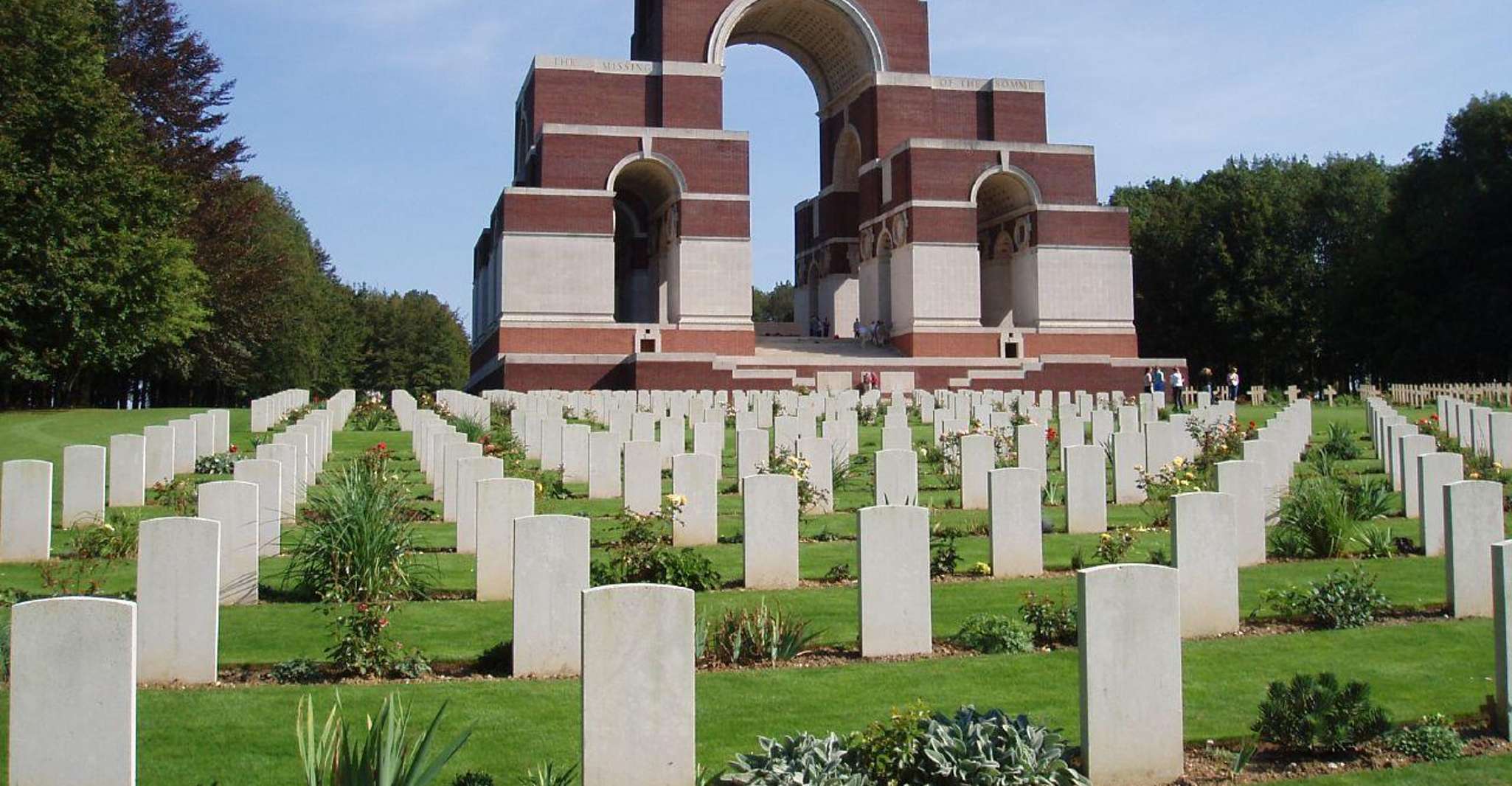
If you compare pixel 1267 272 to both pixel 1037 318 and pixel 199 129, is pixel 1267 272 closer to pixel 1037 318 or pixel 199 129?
pixel 1037 318

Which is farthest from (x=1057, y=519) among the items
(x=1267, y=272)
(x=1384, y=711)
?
(x=1267, y=272)

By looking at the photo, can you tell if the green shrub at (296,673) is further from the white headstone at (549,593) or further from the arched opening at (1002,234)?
the arched opening at (1002,234)

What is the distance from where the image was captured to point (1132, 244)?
60906 millimetres

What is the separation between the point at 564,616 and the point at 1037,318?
38.4 m

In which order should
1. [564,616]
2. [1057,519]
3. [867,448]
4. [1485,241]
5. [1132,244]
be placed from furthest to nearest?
1. [1132,244]
2. [1485,241]
3. [867,448]
4. [1057,519]
5. [564,616]

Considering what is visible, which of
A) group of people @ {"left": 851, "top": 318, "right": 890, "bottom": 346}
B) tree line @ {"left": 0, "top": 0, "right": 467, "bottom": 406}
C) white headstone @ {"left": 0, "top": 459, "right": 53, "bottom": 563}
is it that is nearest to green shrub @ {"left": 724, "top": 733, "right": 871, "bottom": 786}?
white headstone @ {"left": 0, "top": 459, "right": 53, "bottom": 563}

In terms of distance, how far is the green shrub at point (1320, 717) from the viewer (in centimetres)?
572

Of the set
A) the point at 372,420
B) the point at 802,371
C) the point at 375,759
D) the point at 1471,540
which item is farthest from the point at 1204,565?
the point at 802,371

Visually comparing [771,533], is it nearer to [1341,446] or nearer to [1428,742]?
[1428,742]

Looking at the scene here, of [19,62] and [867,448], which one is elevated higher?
[19,62]

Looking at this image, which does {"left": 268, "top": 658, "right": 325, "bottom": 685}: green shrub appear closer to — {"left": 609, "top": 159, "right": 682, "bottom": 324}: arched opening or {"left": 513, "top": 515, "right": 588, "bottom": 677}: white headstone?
{"left": 513, "top": 515, "right": 588, "bottom": 677}: white headstone

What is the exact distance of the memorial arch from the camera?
41.5 meters

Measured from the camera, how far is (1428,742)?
5.73 m

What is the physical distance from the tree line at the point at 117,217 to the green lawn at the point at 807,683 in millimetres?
21902
